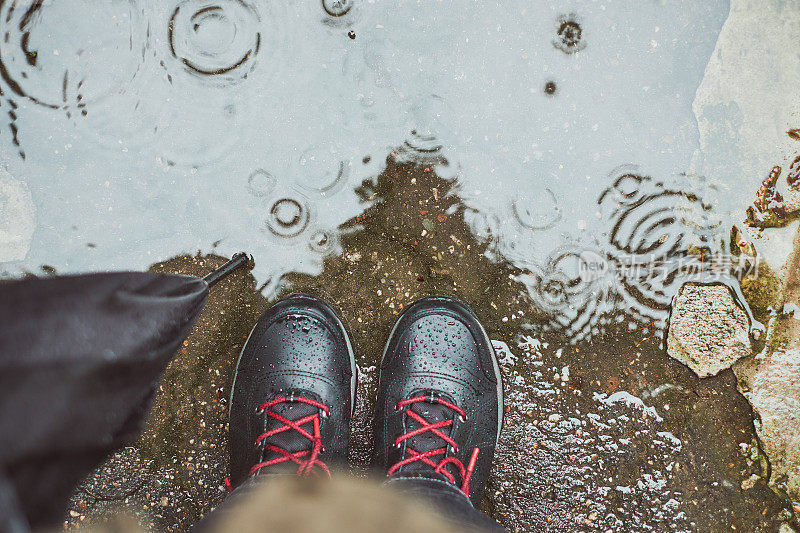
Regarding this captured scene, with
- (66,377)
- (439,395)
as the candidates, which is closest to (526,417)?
(439,395)

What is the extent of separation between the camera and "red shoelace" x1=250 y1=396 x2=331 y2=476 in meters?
1.51

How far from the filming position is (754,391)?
5.28 feet

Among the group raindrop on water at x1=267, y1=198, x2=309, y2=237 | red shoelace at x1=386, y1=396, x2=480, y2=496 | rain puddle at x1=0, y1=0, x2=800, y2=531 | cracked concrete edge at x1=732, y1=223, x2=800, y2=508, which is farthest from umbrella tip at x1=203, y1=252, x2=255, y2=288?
cracked concrete edge at x1=732, y1=223, x2=800, y2=508

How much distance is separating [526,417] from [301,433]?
2.55ft

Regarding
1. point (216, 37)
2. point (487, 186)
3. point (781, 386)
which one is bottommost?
point (781, 386)

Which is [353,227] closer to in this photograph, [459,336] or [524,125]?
[459,336]

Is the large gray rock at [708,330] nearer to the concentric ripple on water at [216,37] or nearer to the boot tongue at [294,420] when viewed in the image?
the boot tongue at [294,420]

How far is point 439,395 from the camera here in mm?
1635

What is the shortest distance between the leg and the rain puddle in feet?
0.41

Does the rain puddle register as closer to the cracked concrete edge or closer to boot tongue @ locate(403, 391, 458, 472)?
the cracked concrete edge

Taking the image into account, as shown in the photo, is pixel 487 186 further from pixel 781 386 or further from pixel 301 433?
→ pixel 781 386

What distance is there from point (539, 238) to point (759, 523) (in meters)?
1.23

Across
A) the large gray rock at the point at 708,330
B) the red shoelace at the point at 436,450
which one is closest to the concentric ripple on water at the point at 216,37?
the red shoelace at the point at 436,450

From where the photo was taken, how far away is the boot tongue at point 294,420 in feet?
5.15
